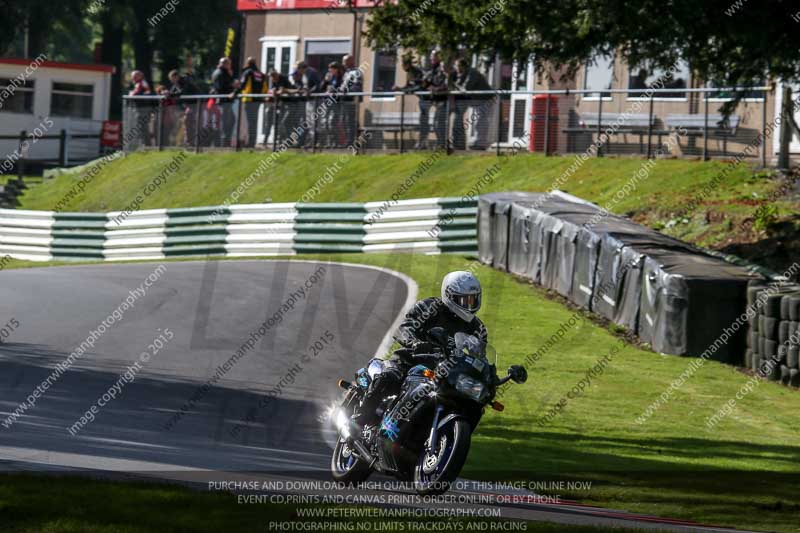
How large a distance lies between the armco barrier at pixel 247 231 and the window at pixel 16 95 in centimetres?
1394

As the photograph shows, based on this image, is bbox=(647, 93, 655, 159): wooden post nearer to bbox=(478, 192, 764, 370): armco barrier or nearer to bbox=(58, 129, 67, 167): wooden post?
bbox=(478, 192, 764, 370): armco barrier

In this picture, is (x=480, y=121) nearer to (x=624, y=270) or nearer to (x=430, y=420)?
(x=624, y=270)

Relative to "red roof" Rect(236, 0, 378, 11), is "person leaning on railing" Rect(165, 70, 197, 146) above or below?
below

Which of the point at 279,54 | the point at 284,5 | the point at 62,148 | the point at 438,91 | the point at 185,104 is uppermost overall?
the point at 284,5

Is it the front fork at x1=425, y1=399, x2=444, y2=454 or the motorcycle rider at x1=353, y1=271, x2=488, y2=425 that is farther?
the motorcycle rider at x1=353, y1=271, x2=488, y2=425

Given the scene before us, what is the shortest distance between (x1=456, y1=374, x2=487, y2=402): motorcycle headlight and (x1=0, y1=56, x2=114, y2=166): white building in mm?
37663

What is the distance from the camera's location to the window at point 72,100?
47.0 meters

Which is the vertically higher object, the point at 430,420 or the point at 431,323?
the point at 431,323

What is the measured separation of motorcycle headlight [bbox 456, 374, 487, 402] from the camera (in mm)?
9203

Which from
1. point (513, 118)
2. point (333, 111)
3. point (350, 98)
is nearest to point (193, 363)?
point (513, 118)

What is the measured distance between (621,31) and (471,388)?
11.1 meters

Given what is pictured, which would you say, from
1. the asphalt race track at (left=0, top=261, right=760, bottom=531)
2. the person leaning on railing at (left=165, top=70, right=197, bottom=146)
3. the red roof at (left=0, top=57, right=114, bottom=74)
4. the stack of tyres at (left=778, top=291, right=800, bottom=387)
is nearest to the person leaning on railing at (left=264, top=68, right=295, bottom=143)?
the person leaning on railing at (left=165, top=70, right=197, bottom=146)

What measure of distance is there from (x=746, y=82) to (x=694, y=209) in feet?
15.4

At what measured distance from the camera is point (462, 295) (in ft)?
32.0
